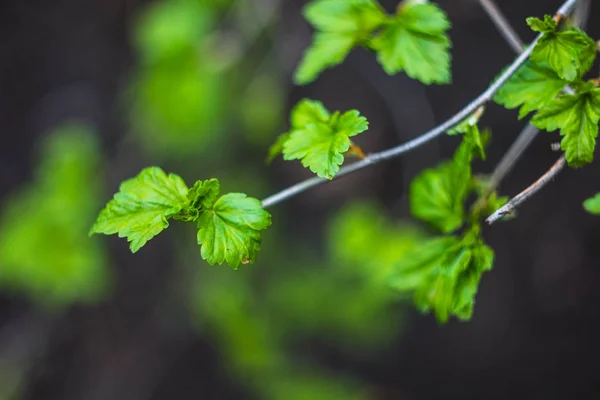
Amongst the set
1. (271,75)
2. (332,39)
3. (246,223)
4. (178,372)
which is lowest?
(178,372)

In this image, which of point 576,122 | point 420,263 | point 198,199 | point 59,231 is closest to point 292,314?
point 59,231

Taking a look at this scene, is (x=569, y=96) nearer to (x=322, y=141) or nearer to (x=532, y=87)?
(x=532, y=87)

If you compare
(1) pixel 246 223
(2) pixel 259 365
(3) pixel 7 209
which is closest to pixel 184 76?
(3) pixel 7 209

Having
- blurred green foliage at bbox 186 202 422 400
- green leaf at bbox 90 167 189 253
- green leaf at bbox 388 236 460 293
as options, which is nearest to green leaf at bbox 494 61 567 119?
green leaf at bbox 388 236 460 293

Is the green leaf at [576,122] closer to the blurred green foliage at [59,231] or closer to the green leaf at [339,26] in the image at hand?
the green leaf at [339,26]

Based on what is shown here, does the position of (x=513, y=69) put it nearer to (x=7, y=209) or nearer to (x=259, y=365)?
(x=259, y=365)

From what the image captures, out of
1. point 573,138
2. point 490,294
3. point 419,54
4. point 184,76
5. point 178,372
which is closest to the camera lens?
point 573,138
